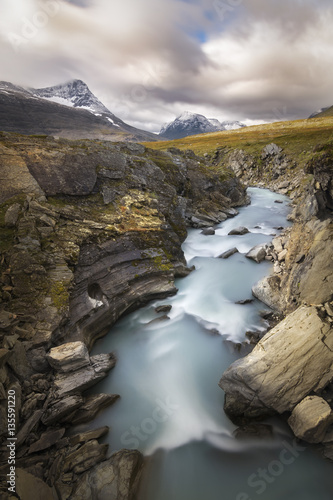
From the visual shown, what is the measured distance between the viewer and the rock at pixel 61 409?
8531mm

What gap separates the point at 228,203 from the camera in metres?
34.2

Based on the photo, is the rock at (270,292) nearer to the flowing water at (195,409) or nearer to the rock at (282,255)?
the flowing water at (195,409)

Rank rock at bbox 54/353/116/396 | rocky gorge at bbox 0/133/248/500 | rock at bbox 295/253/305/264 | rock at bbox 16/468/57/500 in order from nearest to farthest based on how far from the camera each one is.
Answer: rock at bbox 16/468/57/500 → rocky gorge at bbox 0/133/248/500 → rock at bbox 54/353/116/396 → rock at bbox 295/253/305/264

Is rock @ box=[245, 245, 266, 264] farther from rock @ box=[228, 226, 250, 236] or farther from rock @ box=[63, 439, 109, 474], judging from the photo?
rock @ box=[63, 439, 109, 474]

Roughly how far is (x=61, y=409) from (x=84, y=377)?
1.41 metres

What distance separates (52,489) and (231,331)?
9.90 meters

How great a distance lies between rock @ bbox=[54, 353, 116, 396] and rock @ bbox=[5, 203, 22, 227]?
8.36 metres

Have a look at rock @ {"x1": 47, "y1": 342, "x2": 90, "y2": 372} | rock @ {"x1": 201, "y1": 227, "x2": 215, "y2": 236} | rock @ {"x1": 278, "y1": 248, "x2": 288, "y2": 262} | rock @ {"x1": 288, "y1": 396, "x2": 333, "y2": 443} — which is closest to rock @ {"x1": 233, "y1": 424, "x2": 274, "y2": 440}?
rock @ {"x1": 288, "y1": 396, "x2": 333, "y2": 443}

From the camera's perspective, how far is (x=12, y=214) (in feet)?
42.9

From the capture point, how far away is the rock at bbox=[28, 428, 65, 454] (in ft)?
25.7

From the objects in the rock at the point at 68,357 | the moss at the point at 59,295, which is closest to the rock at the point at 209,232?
the moss at the point at 59,295

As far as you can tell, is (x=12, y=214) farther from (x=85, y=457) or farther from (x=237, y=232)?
(x=237, y=232)

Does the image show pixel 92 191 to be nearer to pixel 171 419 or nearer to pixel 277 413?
pixel 171 419

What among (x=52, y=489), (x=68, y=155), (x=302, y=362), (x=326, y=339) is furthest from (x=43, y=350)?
(x=68, y=155)
